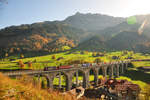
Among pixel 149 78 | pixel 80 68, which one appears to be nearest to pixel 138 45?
pixel 149 78

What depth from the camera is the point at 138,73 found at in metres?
70.8

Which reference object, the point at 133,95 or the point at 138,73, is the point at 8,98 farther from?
the point at 138,73

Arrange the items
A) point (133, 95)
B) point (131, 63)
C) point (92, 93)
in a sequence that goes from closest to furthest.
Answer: point (133, 95), point (92, 93), point (131, 63)

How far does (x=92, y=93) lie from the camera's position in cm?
4122

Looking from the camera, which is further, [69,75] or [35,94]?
[69,75]

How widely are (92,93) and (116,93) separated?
355 inches

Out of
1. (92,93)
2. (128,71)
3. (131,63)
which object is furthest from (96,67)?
(131,63)

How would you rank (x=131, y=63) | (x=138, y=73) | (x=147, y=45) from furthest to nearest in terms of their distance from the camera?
(x=147, y=45), (x=131, y=63), (x=138, y=73)

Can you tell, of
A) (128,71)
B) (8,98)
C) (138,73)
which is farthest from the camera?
(128,71)

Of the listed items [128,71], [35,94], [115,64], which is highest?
[35,94]

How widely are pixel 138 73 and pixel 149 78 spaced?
32.7ft

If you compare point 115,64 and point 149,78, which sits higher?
point 115,64

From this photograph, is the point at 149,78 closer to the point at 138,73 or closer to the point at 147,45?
the point at 138,73

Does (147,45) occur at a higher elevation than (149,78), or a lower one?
higher
